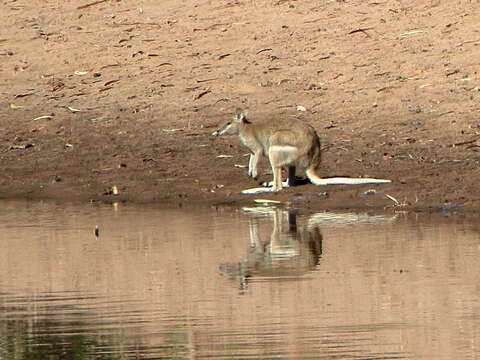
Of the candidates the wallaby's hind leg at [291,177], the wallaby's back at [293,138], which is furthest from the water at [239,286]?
the wallaby's hind leg at [291,177]

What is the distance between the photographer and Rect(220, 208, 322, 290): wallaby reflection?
9.52 metres

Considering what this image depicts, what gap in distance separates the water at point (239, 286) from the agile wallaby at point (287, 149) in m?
0.79

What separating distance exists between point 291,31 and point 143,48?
1.96m

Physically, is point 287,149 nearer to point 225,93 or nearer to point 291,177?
point 291,177

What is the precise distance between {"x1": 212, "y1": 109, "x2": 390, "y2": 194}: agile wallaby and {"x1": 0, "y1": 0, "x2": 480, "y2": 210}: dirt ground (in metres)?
0.14

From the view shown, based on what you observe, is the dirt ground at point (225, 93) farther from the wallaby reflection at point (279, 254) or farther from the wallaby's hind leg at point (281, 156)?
the wallaby reflection at point (279, 254)

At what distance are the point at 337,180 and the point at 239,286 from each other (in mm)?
4442

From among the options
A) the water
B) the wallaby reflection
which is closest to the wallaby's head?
the water

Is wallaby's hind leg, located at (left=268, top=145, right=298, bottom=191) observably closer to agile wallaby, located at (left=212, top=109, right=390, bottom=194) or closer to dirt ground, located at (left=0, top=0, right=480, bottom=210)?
agile wallaby, located at (left=212, top=109, right=390, bottom=194)

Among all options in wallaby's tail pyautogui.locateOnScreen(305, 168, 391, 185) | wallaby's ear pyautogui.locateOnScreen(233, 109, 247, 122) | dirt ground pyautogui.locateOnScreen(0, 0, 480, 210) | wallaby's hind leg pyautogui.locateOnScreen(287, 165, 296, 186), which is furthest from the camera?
dirt ground pyautogui.locateOnScreen(0, 0, 480, 210)

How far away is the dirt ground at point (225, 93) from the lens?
14.3 m

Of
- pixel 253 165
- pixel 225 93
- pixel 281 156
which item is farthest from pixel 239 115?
pixel 225 93

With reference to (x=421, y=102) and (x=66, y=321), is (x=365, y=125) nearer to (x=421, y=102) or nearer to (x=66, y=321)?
(x=421, y=102)

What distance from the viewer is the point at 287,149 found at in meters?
13.4
